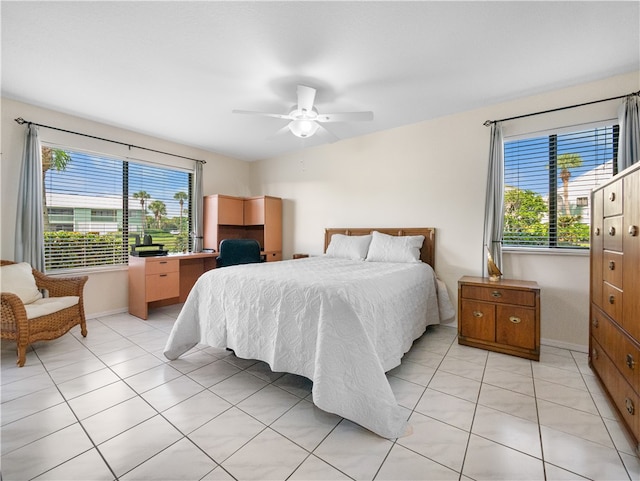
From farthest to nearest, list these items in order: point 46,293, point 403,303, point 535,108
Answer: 1. point 46,293
2. point 535,108
3. point 403,303

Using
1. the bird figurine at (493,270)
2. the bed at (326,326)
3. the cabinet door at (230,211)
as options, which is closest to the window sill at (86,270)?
the cabinet door at (230,211)

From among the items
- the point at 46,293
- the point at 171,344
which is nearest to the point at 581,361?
the point at 171,344

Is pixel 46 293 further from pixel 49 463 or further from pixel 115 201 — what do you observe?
pixel 49 463

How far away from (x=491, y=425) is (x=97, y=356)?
3.28 m

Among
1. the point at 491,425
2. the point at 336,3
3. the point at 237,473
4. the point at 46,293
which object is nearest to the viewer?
the point at 237,473

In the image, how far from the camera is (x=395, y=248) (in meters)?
3.52

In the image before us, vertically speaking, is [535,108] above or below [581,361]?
above

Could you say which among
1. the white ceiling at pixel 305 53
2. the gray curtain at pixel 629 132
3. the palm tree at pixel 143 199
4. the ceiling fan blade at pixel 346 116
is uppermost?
the white ceiling at pixel 305 53

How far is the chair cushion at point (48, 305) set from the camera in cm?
263

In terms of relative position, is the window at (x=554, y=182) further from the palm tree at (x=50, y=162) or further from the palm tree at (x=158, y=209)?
the palm tree at (x=50, y=162)

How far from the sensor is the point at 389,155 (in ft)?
13.3

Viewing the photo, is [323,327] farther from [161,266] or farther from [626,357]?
[161,266]

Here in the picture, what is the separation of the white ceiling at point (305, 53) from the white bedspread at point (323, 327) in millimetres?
1835

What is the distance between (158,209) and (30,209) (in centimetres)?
153
